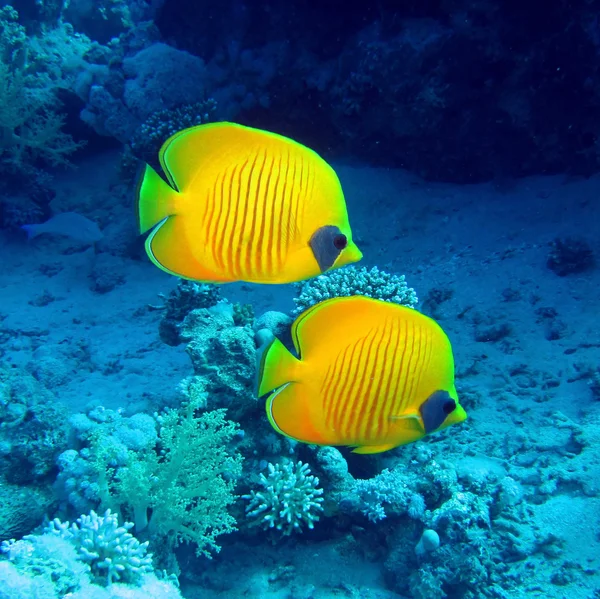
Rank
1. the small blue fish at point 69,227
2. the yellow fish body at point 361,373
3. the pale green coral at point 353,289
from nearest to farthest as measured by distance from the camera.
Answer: the yellow fish body at point 361,373, the pale green coral at point 353,289, the small blue fish at point 69,227

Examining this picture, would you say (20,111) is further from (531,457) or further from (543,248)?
(531,457)

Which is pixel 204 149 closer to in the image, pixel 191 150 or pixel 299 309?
pixel 191 150

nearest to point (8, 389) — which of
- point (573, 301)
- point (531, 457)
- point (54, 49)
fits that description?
point (531, 457)

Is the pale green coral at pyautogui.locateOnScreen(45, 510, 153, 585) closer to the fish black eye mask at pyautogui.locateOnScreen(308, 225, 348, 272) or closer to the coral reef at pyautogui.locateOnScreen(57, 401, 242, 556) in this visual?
the coral reef at pyautogui.locateOnScreen(57, 401, 242, 556)

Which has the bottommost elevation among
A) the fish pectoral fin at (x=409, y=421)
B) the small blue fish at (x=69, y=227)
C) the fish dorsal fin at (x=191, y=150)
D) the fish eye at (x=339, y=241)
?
the small blue fish at (x=69, y=227)

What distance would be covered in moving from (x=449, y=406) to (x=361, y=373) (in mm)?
354

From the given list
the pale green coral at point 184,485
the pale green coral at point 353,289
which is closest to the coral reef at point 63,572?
the pale green coral at point 184,485

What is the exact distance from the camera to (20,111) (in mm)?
9250

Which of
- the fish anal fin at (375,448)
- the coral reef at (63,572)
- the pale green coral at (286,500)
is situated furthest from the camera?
the pale green coral at (286,500)

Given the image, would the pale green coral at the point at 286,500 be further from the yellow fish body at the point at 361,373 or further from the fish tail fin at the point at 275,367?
the fish tail fin at the point at 275,367

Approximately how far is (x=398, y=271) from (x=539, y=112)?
343 cm

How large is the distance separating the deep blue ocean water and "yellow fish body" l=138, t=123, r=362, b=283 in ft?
1.73

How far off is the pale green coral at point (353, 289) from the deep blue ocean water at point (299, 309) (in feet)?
0.18

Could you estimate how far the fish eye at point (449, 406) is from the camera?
180 cm
